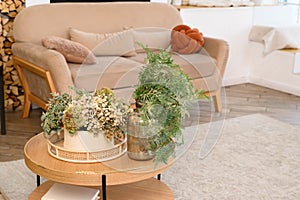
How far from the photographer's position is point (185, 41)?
12.1 ft

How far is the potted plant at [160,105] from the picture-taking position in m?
1.93

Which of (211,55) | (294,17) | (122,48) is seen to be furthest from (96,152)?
(294,17)

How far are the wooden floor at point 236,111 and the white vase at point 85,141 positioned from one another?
0.60 m

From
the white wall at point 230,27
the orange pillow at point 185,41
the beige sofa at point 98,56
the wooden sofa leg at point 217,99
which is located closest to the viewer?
the beige sofa at point 98,56

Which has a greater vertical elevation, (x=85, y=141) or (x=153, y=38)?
(x=153, y=38)

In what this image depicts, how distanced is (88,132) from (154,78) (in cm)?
38

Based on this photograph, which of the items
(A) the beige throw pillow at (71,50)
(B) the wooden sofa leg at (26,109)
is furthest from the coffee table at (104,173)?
(B) the wooden sofa leg at (26,109)

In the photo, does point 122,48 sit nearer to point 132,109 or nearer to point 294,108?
point 132,109

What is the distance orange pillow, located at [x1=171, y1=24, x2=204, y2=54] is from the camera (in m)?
3.54

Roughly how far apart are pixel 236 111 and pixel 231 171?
1.37 meters

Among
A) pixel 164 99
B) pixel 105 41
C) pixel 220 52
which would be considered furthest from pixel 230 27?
pixel 164 99

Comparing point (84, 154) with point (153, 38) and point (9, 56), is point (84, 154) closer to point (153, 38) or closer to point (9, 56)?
point (153, 38)

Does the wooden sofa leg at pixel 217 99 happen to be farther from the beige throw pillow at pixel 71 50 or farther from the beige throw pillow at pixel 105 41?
the beige throw pillow at pixel 71 50

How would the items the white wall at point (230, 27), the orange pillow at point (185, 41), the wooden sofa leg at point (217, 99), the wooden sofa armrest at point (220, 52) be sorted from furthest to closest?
the white wall at point (230, 27)
the wooden sofa armrest at point (220, 52)
the wooden sofa leg at point (217, 99)
the orange pillow at point (185, 41)
